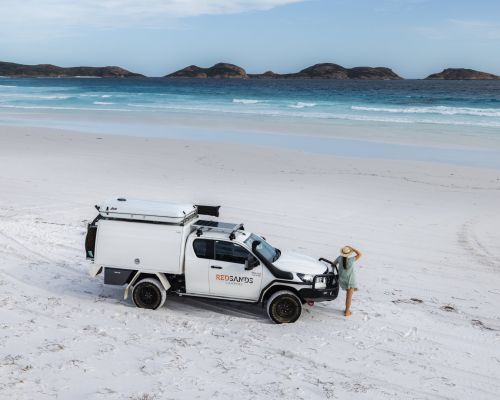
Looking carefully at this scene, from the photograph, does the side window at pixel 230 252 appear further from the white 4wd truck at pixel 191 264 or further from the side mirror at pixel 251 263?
the side mirror at pixel 251 263

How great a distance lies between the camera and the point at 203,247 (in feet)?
37.6

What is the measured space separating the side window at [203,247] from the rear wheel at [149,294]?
1041 mm

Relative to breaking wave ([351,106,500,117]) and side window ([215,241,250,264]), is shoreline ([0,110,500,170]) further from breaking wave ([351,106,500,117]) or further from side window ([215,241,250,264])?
side window ([215,241,250,264])

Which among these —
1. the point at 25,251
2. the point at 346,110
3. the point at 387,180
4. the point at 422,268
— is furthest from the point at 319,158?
the point at 346,110

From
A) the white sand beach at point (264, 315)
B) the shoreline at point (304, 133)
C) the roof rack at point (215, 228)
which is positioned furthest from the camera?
the shoreline at point (304, 133)

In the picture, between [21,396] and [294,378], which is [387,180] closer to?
[294,378]

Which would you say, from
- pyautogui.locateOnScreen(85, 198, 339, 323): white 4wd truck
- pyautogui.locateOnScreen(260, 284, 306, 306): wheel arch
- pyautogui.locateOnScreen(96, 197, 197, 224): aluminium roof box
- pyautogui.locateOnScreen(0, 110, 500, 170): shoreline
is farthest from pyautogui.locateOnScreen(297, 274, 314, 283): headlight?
pyautogui.locateOnScreen(0, 110, 500, 170): shoreline

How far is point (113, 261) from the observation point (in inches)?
460

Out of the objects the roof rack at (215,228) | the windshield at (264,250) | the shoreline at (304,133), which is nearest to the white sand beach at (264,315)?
the windshield at (264,250)

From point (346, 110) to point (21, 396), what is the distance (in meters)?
58.5

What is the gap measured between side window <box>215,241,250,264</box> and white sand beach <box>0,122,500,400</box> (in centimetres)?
118

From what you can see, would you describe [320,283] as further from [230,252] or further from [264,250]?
[230,252]

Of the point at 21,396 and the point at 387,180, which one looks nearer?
the point at 21,396

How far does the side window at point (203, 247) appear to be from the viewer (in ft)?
37.5
